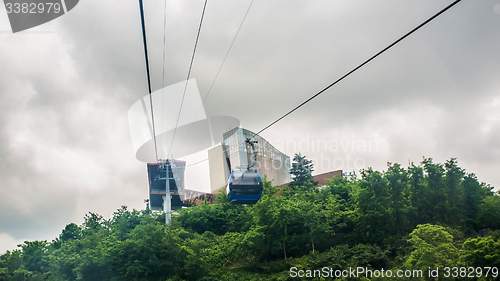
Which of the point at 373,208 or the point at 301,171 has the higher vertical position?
the point at 301,171

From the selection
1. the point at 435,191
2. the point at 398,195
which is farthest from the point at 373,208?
the point at 435,191

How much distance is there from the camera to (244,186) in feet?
57.5

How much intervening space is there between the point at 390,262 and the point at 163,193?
41.9m

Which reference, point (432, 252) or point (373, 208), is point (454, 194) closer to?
point (373, 208)

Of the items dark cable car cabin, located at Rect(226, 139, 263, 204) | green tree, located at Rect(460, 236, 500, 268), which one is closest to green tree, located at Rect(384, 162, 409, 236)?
green tree, located at Rect(460, 236, 500, 268)

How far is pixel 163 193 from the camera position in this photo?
5769 centimetres

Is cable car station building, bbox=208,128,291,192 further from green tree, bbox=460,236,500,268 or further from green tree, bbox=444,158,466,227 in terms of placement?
green tree, bbox=460,236,500,268

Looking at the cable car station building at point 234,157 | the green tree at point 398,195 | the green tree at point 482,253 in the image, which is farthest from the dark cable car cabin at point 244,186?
the cable car station building at point 234,157

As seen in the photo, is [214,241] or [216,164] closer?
[214,241]

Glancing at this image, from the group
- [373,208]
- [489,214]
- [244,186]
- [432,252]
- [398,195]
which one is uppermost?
[244,186]

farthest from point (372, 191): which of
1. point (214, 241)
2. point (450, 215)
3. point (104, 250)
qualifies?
point (104, 250)

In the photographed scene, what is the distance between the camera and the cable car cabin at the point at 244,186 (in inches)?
687

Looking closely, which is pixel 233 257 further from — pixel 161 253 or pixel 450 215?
pixel 450 215

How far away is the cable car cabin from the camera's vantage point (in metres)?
17.5
